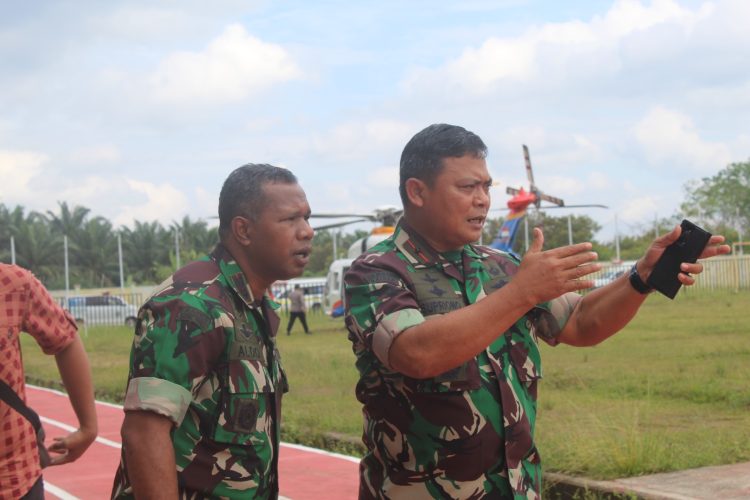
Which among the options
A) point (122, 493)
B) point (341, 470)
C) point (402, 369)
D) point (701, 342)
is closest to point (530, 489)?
point (402, 369)

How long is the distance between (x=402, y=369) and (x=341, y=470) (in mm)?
5739

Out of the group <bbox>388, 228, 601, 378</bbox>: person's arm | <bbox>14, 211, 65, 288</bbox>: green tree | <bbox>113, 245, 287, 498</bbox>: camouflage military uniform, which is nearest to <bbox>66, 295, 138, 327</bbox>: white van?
<bbox>14, 211, 65, 288</bbox>: green tree

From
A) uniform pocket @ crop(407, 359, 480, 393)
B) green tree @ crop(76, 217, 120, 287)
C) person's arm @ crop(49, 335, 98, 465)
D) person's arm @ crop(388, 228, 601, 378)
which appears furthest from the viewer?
green tree @ crop(76, 217, 120, 287)

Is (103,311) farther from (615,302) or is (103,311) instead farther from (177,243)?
(615,302)

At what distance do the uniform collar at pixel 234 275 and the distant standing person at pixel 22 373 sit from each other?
815 mm

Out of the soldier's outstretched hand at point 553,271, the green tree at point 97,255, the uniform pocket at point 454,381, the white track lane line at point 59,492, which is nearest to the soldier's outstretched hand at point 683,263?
the soldier's outstretched hand at point 553,271

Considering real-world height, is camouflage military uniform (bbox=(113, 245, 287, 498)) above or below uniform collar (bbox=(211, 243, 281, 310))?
below

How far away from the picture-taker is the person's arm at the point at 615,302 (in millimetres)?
3051

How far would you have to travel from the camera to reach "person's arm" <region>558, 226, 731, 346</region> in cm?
305

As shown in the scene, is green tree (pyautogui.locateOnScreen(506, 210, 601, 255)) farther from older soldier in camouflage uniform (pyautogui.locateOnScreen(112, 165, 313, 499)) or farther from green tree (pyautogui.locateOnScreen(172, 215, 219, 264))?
older soldier in camouflage uniform (pyautogui.locateOnScreen(112, 165, 313, 499))

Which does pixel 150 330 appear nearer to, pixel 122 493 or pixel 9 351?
pixel 122 493

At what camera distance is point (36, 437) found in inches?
137

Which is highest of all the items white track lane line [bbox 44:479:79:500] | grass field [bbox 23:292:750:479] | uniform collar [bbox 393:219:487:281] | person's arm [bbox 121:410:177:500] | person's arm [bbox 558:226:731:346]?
uniform collar [bbox 393:219:487:281]

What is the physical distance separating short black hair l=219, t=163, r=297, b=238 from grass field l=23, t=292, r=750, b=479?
415 cm
